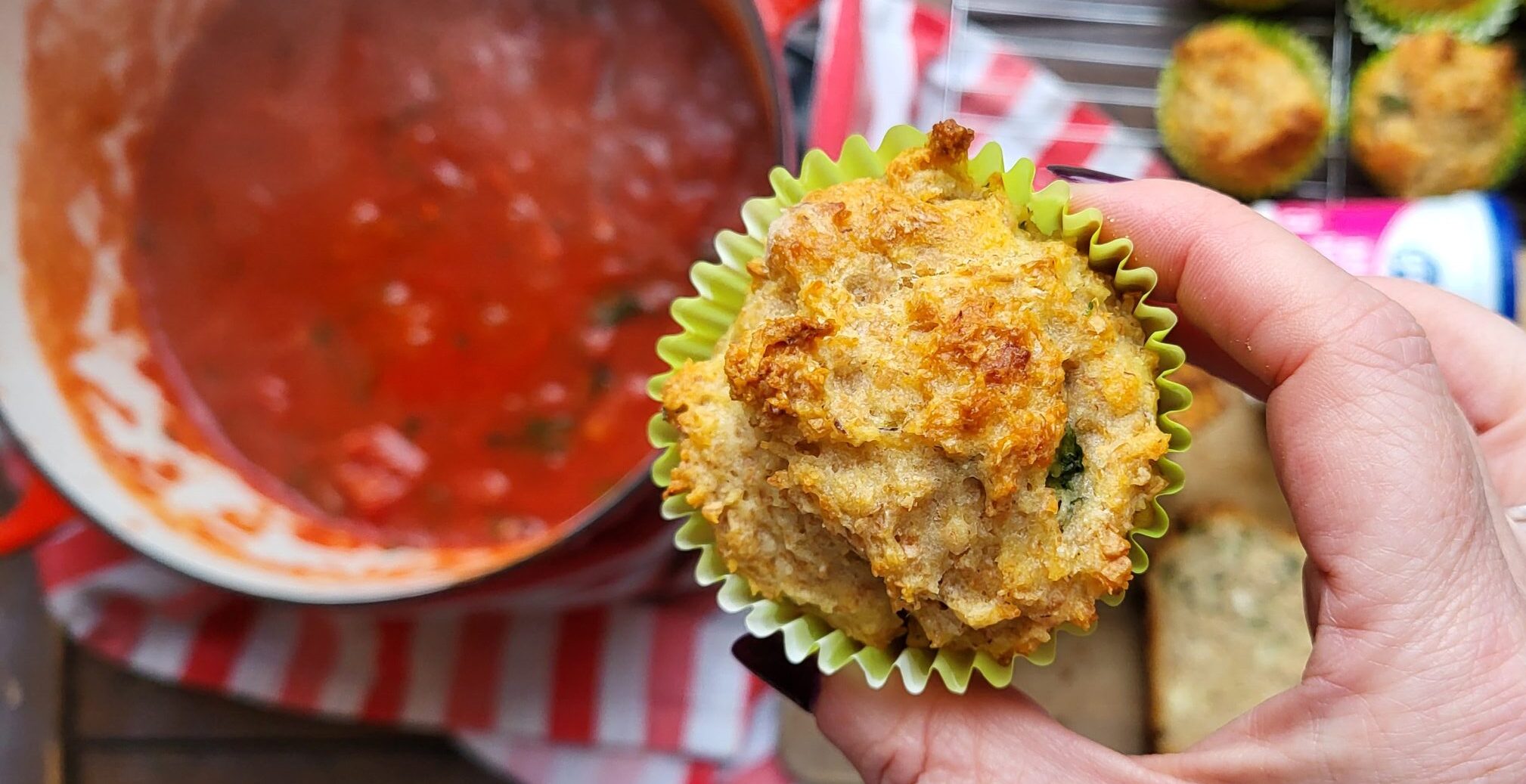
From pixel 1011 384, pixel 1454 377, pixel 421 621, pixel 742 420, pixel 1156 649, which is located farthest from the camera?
pixel 421 621

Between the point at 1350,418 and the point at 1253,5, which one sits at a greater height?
the point at 1253,5

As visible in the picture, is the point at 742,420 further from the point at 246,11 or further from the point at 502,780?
the point at 246,11

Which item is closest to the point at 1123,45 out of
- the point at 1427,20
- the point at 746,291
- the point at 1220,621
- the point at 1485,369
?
the point at 1427,20

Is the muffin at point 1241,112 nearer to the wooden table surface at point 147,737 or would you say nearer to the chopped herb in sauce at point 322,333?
the chopped herb in sauce at point 322,333

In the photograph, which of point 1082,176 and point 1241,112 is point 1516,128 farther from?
point 1082,176

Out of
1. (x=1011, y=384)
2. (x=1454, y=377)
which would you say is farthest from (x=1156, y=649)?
(x=1011, y=384)

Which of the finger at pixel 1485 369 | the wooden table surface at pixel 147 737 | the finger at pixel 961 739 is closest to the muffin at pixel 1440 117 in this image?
the finger at pixel 1485 369

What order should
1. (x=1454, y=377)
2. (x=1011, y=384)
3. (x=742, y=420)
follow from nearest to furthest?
(x=1011, y=384) < (x=742, y=420) < (x=1454, y=377)
